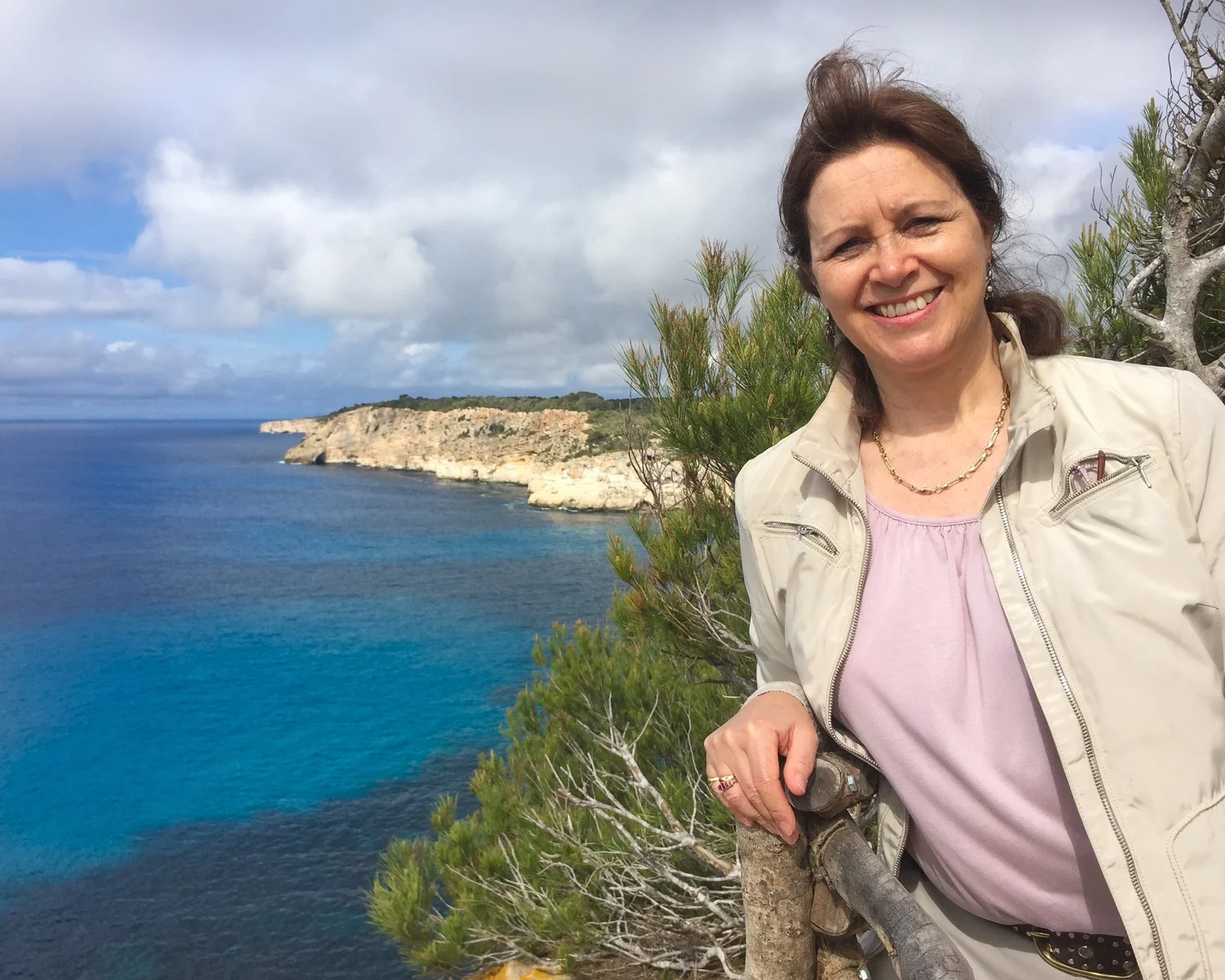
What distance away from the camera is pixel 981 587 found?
3.84ft

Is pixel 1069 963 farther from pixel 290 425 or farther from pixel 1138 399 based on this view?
pixel 290 425

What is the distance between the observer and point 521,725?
20.3 feet

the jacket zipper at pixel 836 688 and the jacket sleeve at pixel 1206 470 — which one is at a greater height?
the jacket sleeve at pixel 1206 470

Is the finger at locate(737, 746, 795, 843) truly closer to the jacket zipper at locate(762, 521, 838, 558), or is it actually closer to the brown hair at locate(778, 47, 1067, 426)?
the jacket zipper at locate(762, 521, 838, 558)

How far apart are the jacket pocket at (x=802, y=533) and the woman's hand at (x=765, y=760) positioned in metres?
0.23

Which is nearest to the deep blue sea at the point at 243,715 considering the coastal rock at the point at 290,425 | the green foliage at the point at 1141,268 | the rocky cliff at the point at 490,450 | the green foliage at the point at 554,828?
the rocky cliff at the point at 490,450

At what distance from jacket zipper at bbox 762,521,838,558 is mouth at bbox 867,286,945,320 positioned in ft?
1.11

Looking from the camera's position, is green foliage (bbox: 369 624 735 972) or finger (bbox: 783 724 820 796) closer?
finger (bbox: 783 724 820 796)

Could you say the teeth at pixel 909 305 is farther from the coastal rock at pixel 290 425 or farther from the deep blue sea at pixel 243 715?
the coastal rock at pixel 290 425

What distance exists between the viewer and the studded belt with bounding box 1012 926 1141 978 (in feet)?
3.68

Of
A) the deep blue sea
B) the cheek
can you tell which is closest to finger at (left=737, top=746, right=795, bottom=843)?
the cheek

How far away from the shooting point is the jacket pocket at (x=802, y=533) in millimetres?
1298

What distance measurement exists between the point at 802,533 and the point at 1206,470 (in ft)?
1.68

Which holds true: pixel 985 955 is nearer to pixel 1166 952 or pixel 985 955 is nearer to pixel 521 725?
pixel 1166 952
